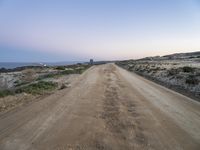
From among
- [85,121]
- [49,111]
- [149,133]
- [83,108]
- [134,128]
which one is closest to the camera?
[149,133]

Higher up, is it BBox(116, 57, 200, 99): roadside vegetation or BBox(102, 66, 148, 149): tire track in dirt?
BBox(102, 66, 148, 149): tire track in dirt

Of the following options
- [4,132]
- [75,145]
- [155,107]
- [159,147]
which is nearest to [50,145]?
[75,145]

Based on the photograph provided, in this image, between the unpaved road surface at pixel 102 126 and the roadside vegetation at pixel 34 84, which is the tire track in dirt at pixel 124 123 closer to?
the unpaved road surface at pixel 102 126

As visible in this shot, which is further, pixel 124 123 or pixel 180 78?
pixel 180 78

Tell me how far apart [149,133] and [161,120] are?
5.85ft

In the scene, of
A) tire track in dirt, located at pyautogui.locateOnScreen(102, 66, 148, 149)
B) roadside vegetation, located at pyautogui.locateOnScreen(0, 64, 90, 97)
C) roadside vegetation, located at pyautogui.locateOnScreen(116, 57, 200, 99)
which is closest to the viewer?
tire track in dirt, located at pyautogui.locateOnScreen(102, 66, 148, 149)

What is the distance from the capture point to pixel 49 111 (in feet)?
33.7

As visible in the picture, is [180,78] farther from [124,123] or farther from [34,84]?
[124,123]

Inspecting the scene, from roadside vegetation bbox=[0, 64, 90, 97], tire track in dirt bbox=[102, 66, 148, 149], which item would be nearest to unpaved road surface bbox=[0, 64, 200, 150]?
tire track in dirt bbox=[102, 66, 148, 149]

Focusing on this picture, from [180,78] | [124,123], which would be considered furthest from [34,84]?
[180,78]

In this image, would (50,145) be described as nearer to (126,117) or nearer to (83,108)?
(126,117)

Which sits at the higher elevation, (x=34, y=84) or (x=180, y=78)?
(x=34, y=84)

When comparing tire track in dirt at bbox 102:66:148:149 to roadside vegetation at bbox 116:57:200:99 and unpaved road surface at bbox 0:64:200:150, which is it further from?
roadside vegetation at bbox 116:57:200:99

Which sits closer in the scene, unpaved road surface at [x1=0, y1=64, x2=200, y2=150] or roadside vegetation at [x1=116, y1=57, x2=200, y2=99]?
unpaved road surface at [x1=0, y1=64, x2=200, y2=150]
